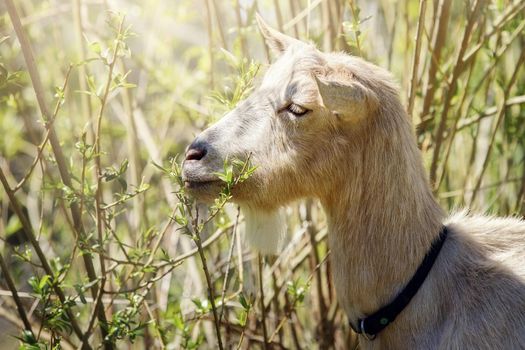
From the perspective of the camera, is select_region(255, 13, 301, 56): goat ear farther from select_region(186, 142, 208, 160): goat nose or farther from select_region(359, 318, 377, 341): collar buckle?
select_region(359, 318, 377, 341): collar buckle

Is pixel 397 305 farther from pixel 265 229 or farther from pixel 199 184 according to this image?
pixel 199 184

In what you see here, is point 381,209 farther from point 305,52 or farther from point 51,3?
point 51,3

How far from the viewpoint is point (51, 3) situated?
13.1 ft

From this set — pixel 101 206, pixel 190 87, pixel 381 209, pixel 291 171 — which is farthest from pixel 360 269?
pixel 190 87

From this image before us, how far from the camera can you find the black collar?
2439 mm

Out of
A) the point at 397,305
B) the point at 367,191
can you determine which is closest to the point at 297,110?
the point at 367,191

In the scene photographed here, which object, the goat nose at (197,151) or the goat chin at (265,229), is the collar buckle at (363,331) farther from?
the goat nose at (197,151)

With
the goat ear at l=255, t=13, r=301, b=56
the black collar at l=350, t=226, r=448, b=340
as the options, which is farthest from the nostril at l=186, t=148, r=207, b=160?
the black collar at l=350, t=226, r=448, b=340

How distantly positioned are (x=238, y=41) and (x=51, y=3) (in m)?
1.23

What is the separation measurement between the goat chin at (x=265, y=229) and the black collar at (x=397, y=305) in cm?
45

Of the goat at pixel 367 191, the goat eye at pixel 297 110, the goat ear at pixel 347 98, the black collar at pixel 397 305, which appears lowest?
the black collar at pixel 397 305

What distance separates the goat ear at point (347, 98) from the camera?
2.29m

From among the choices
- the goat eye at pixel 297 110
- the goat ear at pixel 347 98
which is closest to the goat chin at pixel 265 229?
the goat eye at pixel 297 110

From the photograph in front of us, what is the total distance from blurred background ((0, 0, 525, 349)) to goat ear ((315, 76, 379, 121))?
394 mm
